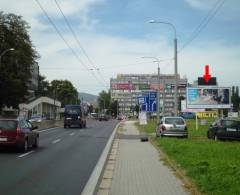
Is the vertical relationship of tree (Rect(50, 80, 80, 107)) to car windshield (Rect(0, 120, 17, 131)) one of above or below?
above

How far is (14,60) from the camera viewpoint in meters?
64.8

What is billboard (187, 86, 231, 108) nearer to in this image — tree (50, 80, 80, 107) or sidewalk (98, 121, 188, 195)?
sidewalk (98, 121, 188, 195)

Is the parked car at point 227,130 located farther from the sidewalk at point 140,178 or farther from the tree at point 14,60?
the tree at point 14,60

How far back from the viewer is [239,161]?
15898 mm

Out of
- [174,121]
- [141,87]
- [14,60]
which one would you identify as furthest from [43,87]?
[174,121]

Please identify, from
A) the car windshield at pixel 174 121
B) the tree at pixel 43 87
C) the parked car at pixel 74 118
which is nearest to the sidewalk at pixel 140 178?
→ the car windshield at pixel 174 121

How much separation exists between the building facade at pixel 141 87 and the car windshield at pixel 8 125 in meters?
50.6

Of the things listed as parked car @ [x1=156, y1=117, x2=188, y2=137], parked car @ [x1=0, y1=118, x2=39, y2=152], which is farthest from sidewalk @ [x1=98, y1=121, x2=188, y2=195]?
parked car @ [x1=156, y1=117, x2=188, y2=137]

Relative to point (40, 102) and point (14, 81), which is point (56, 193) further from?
point (40, 102)

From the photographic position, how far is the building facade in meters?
91.4

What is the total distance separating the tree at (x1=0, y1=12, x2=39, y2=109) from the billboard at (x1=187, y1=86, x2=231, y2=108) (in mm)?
23374

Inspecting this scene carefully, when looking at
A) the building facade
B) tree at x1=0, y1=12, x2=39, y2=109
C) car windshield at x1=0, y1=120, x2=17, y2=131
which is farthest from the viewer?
the building facade

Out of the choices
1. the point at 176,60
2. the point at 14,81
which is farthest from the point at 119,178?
the point at 14,81

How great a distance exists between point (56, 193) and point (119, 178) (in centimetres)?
258
